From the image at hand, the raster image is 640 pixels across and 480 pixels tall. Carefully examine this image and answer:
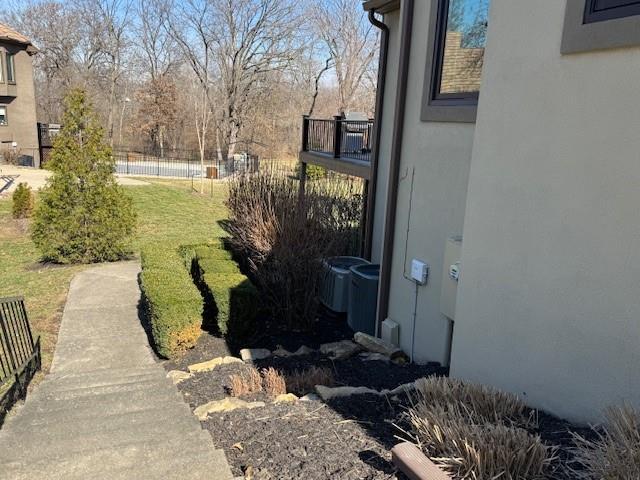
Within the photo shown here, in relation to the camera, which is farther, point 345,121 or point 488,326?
point 345,121

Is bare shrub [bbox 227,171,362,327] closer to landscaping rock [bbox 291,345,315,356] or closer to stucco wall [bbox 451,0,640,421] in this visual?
landscaping rock [bbox 291,345,315,356]

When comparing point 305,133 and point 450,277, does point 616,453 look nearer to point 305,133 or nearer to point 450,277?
point 450,277

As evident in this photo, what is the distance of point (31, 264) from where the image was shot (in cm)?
1150

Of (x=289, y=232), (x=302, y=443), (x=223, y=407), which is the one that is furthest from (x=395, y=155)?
(x=302, y=443)

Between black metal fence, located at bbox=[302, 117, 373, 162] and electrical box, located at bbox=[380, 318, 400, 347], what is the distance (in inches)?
189

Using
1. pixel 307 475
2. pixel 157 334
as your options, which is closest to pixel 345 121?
pixel 157 334

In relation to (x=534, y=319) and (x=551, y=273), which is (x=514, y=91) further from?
(x=534, y=319)

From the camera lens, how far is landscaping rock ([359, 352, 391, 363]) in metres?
6.31

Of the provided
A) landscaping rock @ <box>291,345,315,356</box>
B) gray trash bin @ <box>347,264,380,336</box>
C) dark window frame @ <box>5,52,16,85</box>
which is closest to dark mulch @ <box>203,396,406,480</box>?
landscaping rock @ <box>291,345,315,356</box>

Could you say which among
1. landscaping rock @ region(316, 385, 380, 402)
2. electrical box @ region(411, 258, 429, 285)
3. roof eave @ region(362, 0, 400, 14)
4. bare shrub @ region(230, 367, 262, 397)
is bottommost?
bare shrub @ region(230, 367, 262, 397)

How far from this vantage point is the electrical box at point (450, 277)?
16.8 feet

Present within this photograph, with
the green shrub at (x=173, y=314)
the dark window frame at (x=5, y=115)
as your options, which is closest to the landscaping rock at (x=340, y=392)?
the green shrub at (x=173, y=314)

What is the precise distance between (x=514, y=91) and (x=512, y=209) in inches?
32.0

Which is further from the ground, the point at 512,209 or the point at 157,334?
the point at 512,209
